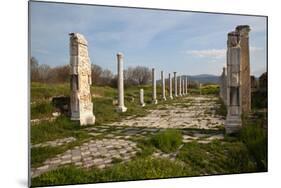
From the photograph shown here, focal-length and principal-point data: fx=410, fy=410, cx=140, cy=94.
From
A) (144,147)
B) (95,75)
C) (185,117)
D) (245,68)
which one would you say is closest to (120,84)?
(95,75)

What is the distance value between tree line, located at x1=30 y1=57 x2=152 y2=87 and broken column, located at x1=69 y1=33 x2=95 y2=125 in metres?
0.07

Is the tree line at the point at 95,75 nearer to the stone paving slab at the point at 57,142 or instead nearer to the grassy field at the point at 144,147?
the grassy field at the point at 144,147

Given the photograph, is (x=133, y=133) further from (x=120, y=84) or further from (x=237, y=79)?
(x=237, y=79)

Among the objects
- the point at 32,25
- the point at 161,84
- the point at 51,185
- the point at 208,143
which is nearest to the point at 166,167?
the point at 208,143

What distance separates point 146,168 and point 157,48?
4.37 ft

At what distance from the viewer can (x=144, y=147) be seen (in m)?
4.48

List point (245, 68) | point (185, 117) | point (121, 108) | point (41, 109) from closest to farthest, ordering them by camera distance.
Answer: point (41, 109), point (121, 108), point (185, 117), point (245, 68)

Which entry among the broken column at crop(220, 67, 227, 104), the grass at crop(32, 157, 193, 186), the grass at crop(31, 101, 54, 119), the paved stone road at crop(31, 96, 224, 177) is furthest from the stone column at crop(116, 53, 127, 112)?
the broken column at crop(220, 67, 227, 104)

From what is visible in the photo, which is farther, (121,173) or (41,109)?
(121,173)

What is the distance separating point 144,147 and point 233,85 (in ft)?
4.14

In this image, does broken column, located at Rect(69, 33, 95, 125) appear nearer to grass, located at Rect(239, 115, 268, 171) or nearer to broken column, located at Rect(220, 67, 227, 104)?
broken column, located at Rect(220, 67, 227, 104)

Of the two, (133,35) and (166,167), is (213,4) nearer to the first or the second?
(133,35)

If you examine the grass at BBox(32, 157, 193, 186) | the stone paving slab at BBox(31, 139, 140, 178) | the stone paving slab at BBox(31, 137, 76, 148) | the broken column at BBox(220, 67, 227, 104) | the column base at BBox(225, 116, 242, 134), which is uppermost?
Result: the broken column at BBox(220, 67, 227, 104)

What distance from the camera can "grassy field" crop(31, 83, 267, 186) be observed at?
13.5 feet
